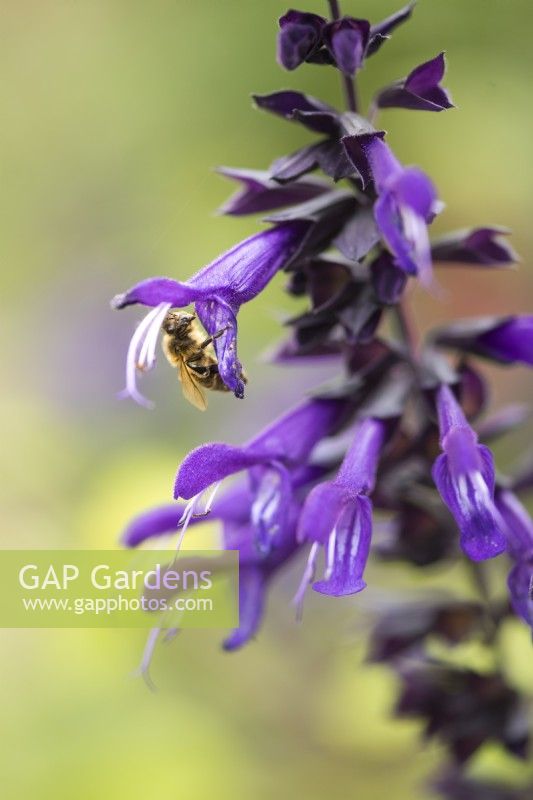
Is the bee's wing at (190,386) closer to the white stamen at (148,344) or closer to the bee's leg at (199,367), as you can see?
the bee's leg at (199,367)

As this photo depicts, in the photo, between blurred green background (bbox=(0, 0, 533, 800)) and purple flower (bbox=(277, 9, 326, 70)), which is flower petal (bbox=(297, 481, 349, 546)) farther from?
blurred green background (bbox=(0, 0, 533, 800))

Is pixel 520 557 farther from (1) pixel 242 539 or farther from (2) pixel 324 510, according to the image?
(1) pixel 242 539

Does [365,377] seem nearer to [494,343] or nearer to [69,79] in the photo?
[494,343]

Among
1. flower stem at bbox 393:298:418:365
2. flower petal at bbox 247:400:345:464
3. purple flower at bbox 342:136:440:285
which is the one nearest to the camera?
purple flower at bbox 342:136:440:285

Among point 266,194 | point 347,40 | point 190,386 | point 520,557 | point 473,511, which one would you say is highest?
point 347,40

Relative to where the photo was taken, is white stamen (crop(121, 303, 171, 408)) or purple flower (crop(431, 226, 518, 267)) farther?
purple flower (crop(431, 226, 518, 267))

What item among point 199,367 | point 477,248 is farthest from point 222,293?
point 477,248

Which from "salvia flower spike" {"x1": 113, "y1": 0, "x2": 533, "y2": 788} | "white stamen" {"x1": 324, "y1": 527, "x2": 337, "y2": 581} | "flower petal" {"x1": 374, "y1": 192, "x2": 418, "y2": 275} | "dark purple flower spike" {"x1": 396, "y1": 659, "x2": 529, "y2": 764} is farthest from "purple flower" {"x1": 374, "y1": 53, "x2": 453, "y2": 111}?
"dark purple flower spike" {"x1": 396, "y1": 659, "x2": 529, "y2": 764}
